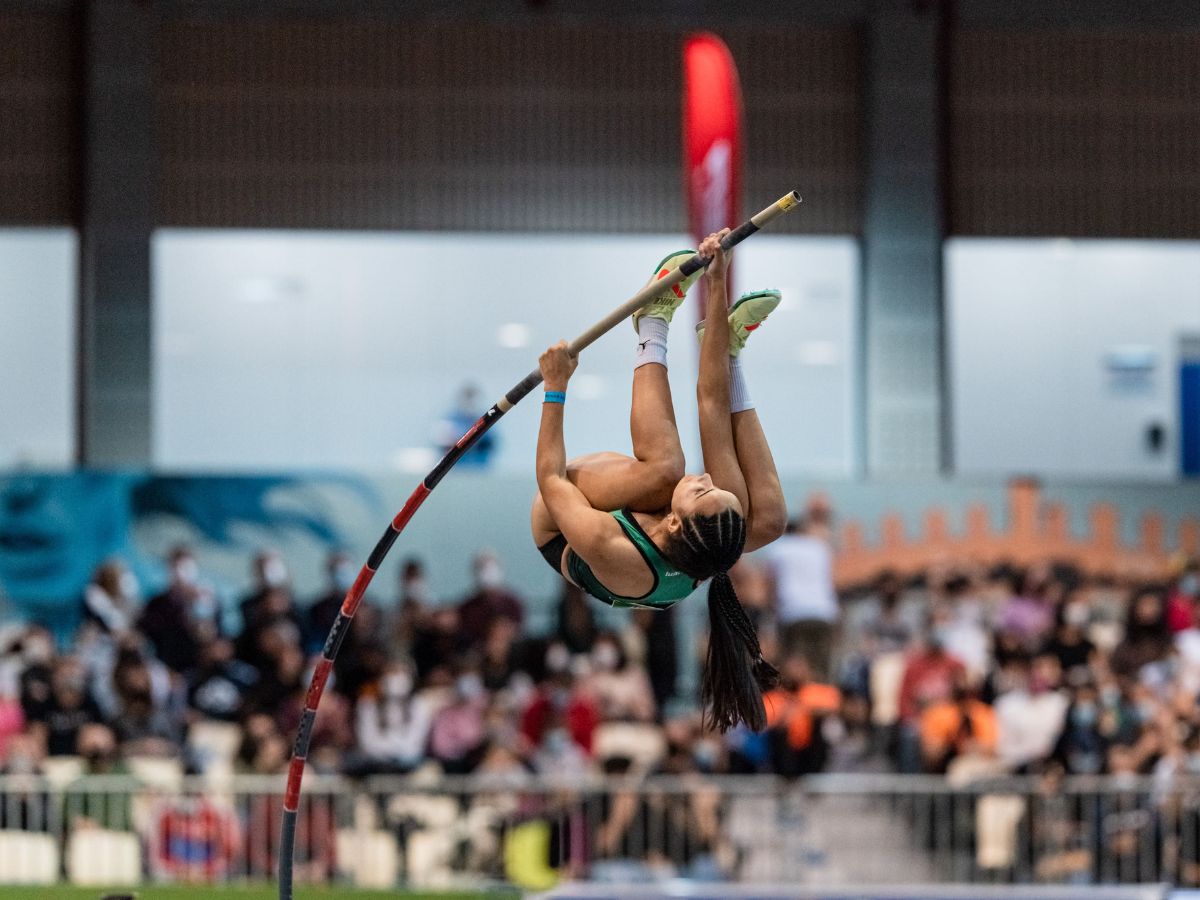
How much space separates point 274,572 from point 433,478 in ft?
29.6

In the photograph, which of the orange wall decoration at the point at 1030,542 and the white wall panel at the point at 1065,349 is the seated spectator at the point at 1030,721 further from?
the white wall panel at the point at 1065,349

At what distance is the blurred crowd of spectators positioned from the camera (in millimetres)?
12383

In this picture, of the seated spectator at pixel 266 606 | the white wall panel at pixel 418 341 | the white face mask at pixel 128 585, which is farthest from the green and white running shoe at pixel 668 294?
the white face mask at pixel 128 585

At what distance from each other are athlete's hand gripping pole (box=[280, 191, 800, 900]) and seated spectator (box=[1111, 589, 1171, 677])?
316 inches

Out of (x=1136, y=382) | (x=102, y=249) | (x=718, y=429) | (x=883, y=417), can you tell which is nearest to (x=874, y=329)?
(x=883, y=417)

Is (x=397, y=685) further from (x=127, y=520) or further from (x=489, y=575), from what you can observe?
(x=127, y=520)

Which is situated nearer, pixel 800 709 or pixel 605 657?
pixel 800 709

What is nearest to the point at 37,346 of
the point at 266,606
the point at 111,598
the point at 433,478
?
the point at 111,598

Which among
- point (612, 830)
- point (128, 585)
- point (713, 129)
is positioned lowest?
point (612, 830)

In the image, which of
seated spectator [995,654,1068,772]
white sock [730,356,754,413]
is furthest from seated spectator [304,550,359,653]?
white sock [730,356,754,413]

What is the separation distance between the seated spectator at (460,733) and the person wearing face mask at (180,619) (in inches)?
96.2

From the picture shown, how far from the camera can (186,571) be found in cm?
1529

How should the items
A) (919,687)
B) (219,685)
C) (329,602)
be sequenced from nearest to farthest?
(919,687) → (219,685) → (329,602)

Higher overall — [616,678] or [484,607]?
[484,607]
